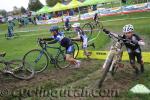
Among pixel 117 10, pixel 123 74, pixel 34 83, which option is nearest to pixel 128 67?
pixel 123 74

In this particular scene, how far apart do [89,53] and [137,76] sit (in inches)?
169

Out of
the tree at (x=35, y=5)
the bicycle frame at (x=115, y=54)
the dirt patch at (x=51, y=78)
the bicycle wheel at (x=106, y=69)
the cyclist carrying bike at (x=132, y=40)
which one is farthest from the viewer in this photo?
the tree at (x=35, y=5)

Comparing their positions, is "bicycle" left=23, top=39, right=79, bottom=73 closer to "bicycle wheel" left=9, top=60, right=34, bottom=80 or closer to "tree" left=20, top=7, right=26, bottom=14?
"bicycle wheel" left=9, top=60, right=34, bottom=80

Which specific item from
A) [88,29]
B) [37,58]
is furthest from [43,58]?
[88,29]

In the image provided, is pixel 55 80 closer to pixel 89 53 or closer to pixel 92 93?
pixel 92 93

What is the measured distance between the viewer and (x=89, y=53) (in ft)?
47.2

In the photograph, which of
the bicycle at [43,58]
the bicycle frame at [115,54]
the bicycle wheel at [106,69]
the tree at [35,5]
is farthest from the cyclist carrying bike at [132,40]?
the tree at [35,5]

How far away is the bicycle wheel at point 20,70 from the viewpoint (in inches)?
422

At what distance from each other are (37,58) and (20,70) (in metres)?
1.11

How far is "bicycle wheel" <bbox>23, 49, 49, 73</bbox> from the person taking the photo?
38.6ft

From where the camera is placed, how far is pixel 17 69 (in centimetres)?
1075

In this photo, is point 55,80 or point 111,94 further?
point 55,80

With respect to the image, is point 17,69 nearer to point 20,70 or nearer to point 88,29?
point 20,70

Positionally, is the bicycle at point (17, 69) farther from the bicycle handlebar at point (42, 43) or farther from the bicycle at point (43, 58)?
the bicycle handlebar at point (42, 43)
